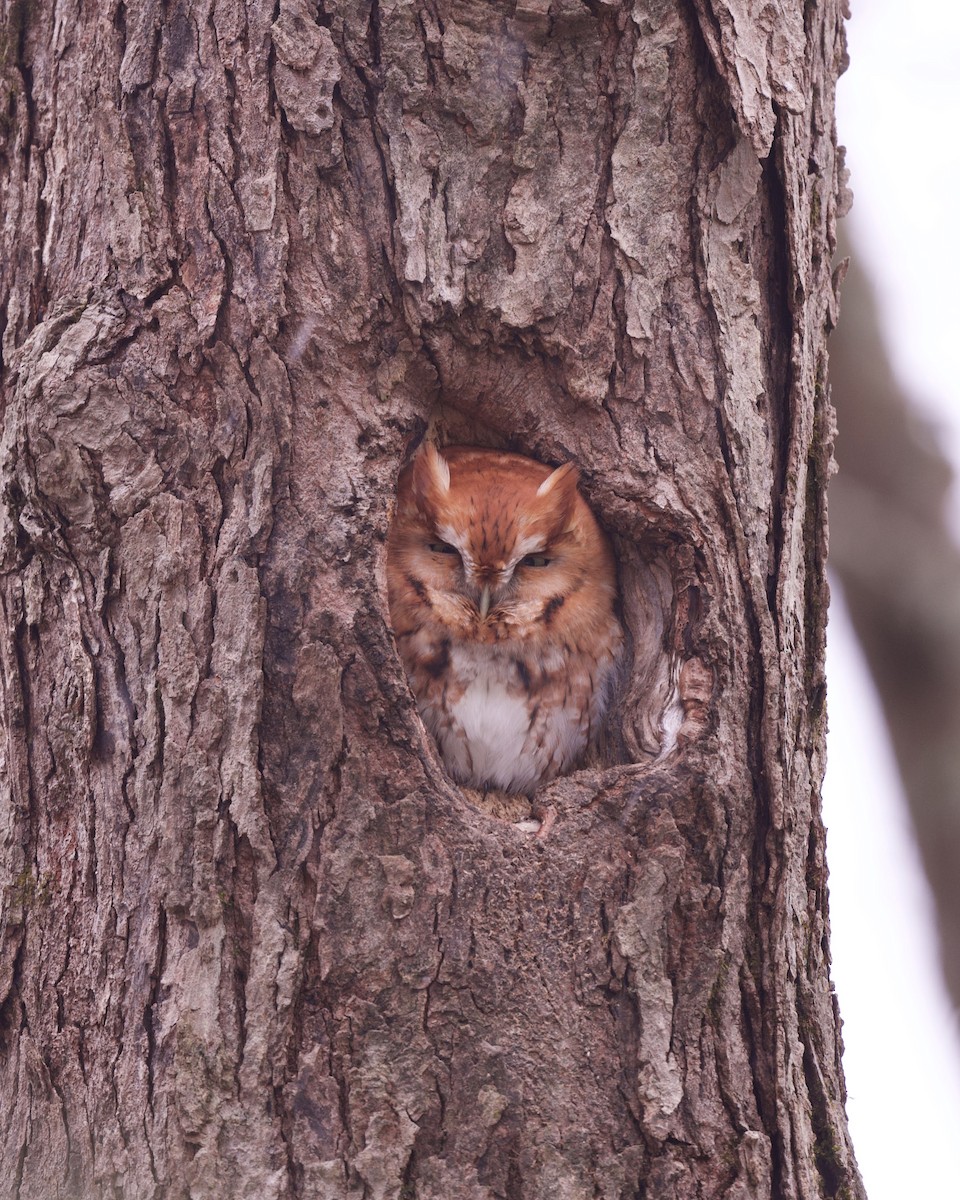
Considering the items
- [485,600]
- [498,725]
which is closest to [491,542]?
[485,600]

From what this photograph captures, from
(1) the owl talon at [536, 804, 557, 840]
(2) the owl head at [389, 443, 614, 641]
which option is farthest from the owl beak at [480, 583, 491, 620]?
(1) the owl talon at [536, 804, 557, 840]

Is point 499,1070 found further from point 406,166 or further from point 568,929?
point 406,166

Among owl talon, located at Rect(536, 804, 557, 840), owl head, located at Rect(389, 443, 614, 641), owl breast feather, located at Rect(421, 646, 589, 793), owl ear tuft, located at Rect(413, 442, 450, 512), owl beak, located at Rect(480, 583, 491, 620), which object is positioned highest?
owl ear tuft, located at Rect(413, 442, 450, 512)

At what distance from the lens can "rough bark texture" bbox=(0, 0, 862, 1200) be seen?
1677mm

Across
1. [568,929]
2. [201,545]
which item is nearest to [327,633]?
[201,545]

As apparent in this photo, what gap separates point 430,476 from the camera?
227 cm

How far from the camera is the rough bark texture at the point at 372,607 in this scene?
5.50ft

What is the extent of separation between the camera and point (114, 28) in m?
1.91

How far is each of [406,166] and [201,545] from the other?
2.18 feet

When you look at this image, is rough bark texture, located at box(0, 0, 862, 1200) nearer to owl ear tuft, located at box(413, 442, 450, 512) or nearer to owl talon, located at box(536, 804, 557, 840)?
owl talon, located at box(536, 804, 557, 840)

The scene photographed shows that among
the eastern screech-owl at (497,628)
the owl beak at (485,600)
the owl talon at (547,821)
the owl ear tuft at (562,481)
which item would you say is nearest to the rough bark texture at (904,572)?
the eastern screech-owl at (497,628)

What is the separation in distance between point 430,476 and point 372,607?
1.80ft

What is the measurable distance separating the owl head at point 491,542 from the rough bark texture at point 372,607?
8.7 inches

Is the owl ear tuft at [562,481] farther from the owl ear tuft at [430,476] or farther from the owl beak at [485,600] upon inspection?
the owl beak at [485,600]
